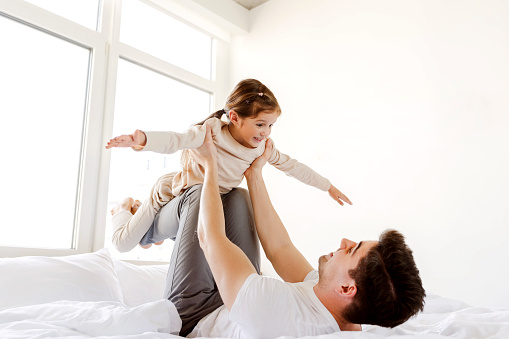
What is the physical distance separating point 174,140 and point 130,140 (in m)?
0.15

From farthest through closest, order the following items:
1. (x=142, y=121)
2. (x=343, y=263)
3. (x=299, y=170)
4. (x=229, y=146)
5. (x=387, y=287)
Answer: (x=142, y=121) < (x=299, y=170) < (x=229, y=146) < (x=343, y=263) < (x=387, y=287)

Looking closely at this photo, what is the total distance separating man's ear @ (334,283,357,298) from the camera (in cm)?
101

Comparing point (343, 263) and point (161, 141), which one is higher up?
point (161, 141)

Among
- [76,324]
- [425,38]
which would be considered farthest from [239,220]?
[425,38]

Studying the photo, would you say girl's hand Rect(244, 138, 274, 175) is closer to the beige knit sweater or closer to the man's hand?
the beige knit sweater

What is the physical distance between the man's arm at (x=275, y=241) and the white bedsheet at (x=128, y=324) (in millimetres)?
361

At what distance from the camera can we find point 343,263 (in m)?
1.08

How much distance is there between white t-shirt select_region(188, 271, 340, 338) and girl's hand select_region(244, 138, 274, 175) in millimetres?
649

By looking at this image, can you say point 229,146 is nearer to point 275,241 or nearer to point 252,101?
point 252,101

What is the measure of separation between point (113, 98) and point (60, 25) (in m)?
0.52

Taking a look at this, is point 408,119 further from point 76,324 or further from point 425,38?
point 76,324

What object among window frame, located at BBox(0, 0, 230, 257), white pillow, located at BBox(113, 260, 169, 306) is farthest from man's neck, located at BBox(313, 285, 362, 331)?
window frame, located at BBox(0, 0, 230, 257)

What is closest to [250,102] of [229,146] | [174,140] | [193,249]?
[229,146]

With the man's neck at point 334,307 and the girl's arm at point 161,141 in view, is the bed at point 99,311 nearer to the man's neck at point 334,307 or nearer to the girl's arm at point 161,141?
the man's neck at point 334,307
